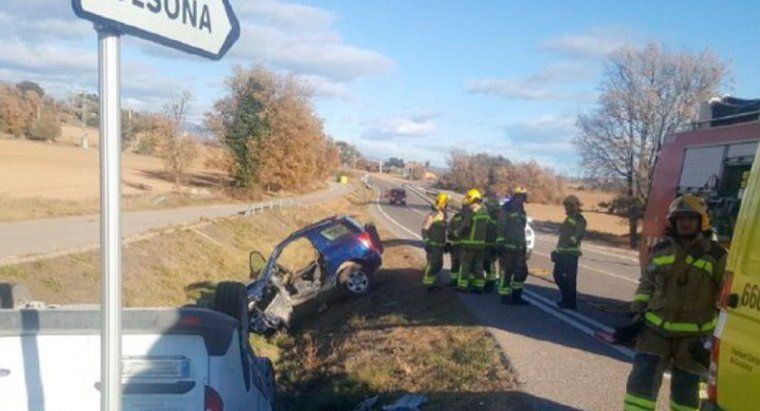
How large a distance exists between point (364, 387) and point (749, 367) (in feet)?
18.8

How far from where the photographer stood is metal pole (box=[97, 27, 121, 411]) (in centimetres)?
229

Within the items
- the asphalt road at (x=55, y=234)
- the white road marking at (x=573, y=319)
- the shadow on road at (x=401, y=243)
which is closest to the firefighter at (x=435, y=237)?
the white road marking at (x=573, y=319)

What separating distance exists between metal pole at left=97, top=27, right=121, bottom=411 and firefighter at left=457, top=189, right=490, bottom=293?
10.4 m

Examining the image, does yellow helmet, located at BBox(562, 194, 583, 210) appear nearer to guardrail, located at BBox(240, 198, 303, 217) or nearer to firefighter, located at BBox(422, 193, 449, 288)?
firefighter, located at BBox(422, 193, 449, 288)

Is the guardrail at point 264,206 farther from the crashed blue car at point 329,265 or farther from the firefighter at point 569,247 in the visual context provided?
the firefighter at point 569,247

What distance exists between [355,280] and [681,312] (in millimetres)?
10186

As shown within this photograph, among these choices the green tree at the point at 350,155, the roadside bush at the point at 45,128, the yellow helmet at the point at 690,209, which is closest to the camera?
the yellow helmet at the point at 690,209

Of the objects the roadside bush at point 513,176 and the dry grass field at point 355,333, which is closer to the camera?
the dry grass field at point 355,333

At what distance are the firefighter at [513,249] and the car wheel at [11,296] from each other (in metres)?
8.28

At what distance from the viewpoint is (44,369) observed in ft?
10.9

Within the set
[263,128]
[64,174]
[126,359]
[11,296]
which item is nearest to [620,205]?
[263,128]

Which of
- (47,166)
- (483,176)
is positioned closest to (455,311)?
(47,166)

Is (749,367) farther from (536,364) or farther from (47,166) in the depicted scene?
(47,166)

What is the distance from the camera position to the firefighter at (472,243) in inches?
491
